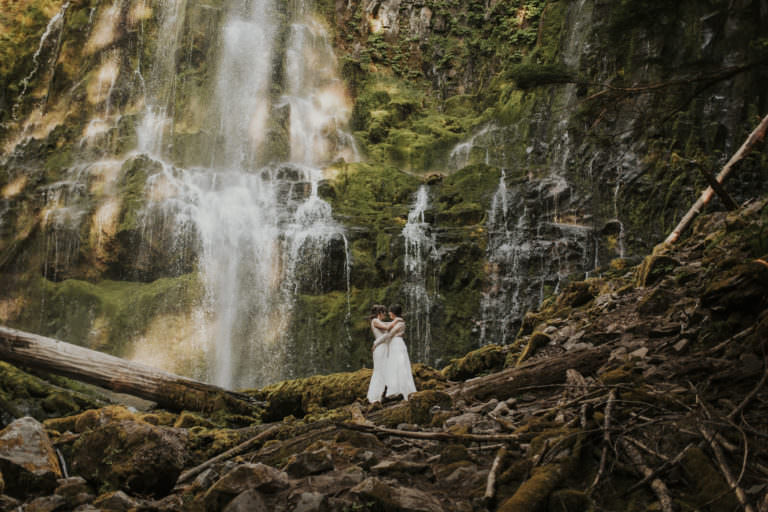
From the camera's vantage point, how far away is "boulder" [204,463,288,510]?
304 cm

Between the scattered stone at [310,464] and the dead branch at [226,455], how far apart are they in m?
1.08

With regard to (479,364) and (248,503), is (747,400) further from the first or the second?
(479,364)

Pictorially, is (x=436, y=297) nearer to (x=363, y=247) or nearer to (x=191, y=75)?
(x=363, y=247)

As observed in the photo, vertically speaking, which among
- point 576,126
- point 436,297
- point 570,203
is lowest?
point 436,297

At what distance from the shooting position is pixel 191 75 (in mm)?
22031

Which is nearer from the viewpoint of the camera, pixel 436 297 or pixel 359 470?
pixel 359 470

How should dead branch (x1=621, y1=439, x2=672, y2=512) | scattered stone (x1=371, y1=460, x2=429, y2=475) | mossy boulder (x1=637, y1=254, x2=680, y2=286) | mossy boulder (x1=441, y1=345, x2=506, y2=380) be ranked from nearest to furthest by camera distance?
dead branch (x1=621, y1=439, x2=672, y2=512)
scattered stone (x1=371, y1=460, x2=429, y2=475)
mossy boulder (x1=637, y1=254, x2=680, y2=286)
mossy boulder (x1=441, y1=345, x2=506, y2=380)

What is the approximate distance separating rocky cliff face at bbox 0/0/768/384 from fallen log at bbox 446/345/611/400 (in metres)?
5.55

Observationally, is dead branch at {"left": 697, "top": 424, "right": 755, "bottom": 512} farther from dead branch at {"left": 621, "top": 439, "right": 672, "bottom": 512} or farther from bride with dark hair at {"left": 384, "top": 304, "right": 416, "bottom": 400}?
bride with dark hair at {"left": 384, "top": 304, "right": 416, "bottom": 400}

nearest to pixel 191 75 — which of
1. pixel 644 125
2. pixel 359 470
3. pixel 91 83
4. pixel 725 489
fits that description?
pixel 91 83

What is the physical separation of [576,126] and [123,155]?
1564 centimetres

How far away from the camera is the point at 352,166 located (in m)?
18.2

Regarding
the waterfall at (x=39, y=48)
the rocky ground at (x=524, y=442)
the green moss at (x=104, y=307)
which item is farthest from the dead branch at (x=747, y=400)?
the waterfall at (x=39, y=48)

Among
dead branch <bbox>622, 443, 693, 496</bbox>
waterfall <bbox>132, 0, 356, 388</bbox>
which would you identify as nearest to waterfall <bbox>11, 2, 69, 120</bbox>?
waterfall <bbox>132, 0, 356, 388</bbox>
